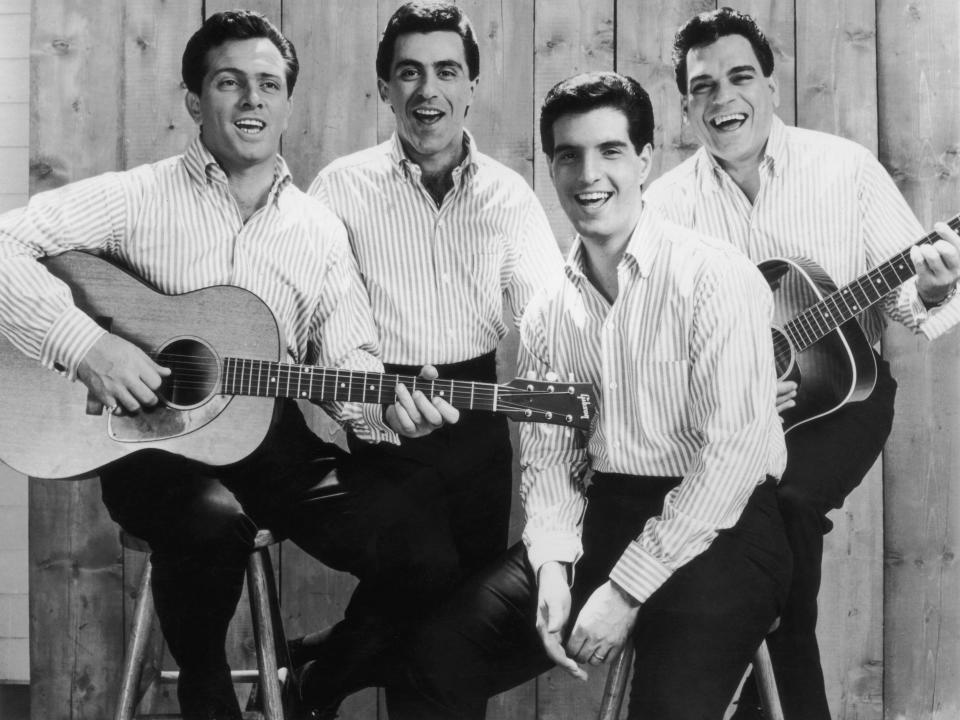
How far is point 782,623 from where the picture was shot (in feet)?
7.32

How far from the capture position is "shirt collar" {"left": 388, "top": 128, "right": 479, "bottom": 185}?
2.67 m

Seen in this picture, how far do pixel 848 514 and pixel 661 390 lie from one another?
1.12 meters

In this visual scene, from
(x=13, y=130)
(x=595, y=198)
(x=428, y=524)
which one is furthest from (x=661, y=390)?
(x=13, y=130)

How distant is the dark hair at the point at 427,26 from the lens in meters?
2.66

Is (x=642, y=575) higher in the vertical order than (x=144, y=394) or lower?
lower

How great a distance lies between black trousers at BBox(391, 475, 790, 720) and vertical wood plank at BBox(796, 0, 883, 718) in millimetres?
1013

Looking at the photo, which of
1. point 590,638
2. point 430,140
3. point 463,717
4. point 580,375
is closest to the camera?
point 590,638

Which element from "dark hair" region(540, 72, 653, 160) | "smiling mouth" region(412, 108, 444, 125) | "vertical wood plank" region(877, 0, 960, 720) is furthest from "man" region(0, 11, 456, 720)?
"vertical wood plank" region(877, 0, 960, 720)

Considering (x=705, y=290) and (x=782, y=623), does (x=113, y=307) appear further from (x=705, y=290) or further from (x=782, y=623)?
(x=782, y=623)

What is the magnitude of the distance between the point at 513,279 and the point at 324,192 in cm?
56

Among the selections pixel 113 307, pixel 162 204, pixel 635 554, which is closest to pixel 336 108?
pixel 162 204

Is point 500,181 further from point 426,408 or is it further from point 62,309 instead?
point 62,309

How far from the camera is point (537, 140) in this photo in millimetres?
2844

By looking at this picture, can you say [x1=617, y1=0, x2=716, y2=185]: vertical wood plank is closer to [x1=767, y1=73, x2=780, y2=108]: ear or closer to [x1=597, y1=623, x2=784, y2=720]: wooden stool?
[x1=767, y1=73, x2=780, y2=108]: ear
